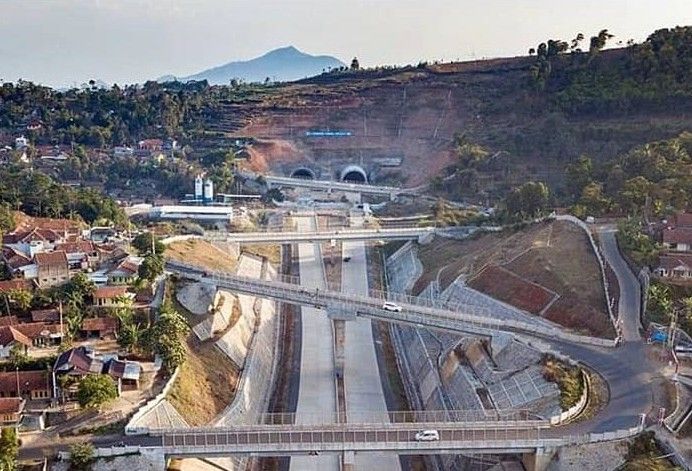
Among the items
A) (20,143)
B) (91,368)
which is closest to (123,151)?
(20,143)

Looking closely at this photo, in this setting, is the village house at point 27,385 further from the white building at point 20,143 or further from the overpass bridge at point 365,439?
the white building at point 20,143

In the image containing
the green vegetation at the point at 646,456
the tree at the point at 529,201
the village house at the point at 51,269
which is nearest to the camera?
the green vegetation at the point at 646,456

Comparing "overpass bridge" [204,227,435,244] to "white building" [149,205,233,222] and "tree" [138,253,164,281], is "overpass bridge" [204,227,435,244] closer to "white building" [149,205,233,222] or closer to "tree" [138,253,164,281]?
"white building" [149,205,233,222]

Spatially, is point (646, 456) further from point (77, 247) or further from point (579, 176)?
point (77, 247)

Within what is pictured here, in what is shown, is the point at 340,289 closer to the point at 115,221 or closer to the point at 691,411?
the point at 115,221

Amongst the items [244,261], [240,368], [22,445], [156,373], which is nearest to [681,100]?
[244,261]

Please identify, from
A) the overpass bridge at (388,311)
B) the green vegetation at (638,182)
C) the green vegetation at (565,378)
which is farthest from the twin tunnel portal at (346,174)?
the green vegetation at (565,378)
